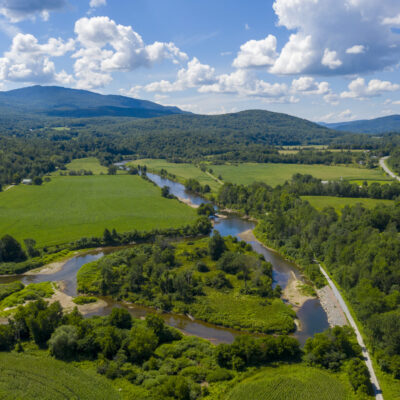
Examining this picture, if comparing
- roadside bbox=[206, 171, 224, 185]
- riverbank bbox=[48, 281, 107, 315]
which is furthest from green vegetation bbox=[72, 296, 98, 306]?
roadside bbox=[206, 171, 224, 185]

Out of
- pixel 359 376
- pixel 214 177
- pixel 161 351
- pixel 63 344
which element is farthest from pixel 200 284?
pixel 214 177

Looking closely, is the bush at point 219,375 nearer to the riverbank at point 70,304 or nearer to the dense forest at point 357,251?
the dense forest at point 357,251

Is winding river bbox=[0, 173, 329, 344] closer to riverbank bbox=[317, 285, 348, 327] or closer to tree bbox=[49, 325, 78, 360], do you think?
riverbank bbox=[317, 285, 348, 327]

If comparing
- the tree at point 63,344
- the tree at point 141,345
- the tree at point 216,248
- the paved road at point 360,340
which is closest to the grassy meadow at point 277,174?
the tree at point 216,248

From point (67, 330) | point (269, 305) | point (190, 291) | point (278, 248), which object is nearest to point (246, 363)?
point (269, 305)

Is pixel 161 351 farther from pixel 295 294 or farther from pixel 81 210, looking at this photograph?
pixel 81 210

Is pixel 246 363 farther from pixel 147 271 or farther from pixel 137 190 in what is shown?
pixel 137 190
